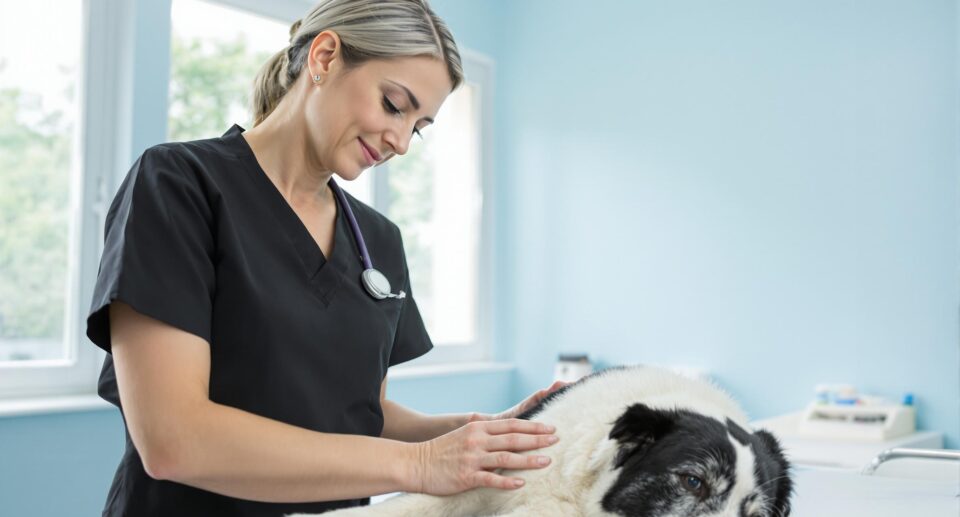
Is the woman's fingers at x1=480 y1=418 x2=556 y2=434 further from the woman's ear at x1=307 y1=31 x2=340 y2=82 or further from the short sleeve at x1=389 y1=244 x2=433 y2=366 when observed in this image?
the woman's ear at x1=307 y1=31 x2=340 y2=82

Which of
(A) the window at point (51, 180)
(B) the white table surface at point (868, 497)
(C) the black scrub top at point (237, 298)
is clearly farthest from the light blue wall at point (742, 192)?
(C) the black scrub top at point (237, 298)

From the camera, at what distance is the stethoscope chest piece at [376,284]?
1.30 m

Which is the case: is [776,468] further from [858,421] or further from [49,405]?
[49,405]

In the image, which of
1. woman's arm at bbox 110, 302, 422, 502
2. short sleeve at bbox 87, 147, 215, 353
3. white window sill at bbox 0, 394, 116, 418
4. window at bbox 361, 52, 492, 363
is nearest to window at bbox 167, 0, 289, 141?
white window sill at bbox 0, 394, 116, 418

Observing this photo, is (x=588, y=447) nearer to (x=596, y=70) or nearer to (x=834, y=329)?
(x=834, y=329)

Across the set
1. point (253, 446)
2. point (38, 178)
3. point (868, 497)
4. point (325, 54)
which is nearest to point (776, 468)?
point (868, 497)

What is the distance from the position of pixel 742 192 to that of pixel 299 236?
7.65ft

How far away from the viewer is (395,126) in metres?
1.25

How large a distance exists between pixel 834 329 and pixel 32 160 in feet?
8.77

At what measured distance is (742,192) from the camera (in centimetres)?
318

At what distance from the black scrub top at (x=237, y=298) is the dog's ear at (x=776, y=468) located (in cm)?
58

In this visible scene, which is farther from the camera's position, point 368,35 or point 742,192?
point 742,192

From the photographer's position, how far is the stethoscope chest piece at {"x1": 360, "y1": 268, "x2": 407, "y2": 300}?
1.30 metres

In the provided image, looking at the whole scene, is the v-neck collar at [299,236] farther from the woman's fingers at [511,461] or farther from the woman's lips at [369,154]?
the woman's fingers at [511,461]
